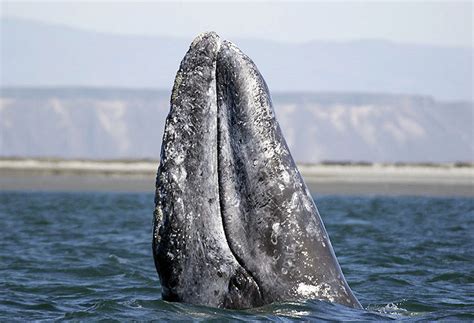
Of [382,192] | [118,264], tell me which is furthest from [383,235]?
[382,192]

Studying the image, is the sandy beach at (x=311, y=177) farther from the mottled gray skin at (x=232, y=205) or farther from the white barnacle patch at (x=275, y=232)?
the white barnacle patch at (x=275, y=232)

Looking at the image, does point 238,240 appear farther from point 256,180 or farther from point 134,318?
point 134,318

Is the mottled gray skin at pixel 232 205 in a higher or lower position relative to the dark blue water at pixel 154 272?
higher

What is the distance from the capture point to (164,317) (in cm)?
685

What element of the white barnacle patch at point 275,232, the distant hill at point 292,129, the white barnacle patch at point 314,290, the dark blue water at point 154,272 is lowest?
the distant hill at point 292,129

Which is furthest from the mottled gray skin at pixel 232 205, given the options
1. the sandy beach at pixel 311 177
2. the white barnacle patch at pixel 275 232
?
the sandy beach at pixel 311 177

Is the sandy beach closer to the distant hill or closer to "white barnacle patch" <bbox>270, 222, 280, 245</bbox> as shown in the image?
"white barnacle patch" <bbox>270, 222, 280, 245</bbox>

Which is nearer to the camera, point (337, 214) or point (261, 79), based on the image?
point (261, 79)

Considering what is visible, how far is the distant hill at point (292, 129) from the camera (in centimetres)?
13012

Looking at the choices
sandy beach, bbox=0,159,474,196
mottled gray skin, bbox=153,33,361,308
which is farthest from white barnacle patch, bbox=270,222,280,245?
sandy beach, bbox=0,159,474,196

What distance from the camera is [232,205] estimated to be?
22.2 feet

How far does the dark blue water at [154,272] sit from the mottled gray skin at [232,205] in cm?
15

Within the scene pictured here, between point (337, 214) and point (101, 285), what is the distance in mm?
11462

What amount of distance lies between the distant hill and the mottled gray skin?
11804 centimetres
